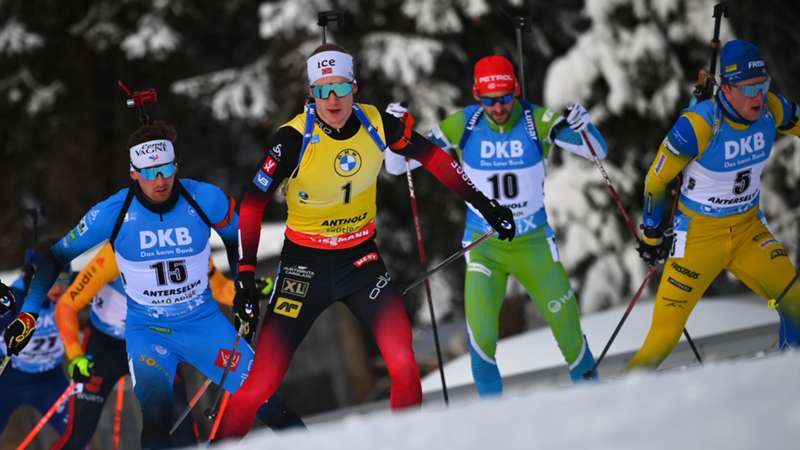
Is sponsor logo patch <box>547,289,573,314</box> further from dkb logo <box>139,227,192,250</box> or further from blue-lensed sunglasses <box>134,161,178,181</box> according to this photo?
blue-lensed sunglasses <box>134,161,178,181</box>

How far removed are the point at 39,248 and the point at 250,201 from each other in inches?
103

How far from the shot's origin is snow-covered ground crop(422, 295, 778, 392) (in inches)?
359

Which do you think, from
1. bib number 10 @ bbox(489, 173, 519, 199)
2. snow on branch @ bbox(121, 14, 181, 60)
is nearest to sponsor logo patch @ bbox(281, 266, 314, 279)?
bib number 10 @ bbox(489, 173, 519, 199)

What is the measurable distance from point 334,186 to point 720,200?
2.06 m

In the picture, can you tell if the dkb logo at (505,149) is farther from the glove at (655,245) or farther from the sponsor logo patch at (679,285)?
the sponsor logo patch at (679,285)

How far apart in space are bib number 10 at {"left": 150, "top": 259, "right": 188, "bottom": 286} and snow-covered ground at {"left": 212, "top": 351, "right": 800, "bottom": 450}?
242cm

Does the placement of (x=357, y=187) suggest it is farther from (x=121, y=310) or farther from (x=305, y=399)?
(x=305, y=399)

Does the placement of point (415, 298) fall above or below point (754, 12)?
below

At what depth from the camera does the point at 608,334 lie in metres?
9.31

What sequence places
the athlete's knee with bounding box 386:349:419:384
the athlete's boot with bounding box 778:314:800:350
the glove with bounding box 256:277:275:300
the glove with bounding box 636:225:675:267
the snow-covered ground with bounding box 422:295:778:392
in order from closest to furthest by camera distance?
the athlete's knee with bounding box 386:349:419:384 < the athlete's boot with bounding box 778:314:800:350 < the glove with bounding box 636:225:675:267 < the glove with bounding box 256:277:275:300 < the snow-covered ground with bounding box 422:295:778:392

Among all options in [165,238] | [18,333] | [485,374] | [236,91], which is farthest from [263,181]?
[236,91]

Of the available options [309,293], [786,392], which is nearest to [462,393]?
[309,293]

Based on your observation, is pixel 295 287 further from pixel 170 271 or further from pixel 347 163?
pixel 170 271

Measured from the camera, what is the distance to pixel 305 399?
41.6 ft
